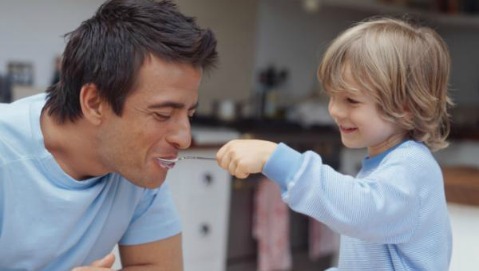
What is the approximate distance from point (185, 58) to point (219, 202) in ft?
6.81

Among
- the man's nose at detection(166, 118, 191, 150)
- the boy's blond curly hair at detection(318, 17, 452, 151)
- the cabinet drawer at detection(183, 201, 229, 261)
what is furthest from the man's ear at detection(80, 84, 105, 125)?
the cabinet drawer at detection(183, 201, 229, 261)

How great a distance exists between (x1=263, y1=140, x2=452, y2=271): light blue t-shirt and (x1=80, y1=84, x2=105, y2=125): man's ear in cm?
35

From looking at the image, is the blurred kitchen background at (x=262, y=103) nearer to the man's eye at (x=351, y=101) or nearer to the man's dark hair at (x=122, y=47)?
the man's eye at (x=351, y=101)

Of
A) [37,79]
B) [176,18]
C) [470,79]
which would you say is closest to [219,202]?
[37,79]

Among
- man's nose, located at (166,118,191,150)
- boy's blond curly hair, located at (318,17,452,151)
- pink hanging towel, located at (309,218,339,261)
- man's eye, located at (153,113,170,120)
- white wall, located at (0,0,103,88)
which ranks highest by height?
boy's blond curly hair, located at (318,17,452,151)

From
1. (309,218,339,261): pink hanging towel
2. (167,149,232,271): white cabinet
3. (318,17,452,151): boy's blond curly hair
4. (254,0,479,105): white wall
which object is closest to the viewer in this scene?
(318,17,452,151): boy's blond curly hair

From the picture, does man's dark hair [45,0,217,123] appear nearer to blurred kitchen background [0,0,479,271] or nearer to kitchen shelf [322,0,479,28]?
blurred kitchen background [0,0,479,271]

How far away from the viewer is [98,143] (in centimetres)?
120

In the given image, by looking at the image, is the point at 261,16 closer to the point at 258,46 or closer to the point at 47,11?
the point at 258,46

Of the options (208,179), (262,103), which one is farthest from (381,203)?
(262,103)

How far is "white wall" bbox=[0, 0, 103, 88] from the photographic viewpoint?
3.01 metres

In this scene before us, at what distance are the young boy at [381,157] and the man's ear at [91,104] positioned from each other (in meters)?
0.26

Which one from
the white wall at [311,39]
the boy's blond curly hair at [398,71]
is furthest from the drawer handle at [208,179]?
the boy's blond curly hair at [398,71]

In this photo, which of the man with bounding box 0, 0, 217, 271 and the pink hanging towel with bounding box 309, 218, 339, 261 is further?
the pink hanging towel with bounding box 309, 218, 339, 261
